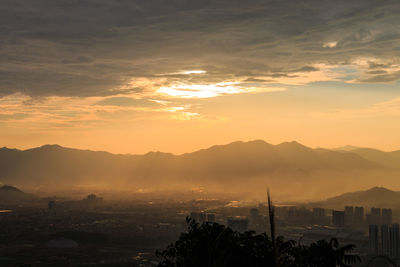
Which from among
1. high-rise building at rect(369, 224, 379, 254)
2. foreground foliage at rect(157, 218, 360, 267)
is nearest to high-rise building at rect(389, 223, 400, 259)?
high-rise building at rect(369, 224, 379, 254)

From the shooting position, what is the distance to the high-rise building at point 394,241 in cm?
16862

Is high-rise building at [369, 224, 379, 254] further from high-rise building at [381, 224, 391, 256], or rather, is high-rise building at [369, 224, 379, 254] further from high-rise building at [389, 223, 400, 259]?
high-rise building at [389, 223, 400, 259]

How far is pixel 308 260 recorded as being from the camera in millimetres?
28250

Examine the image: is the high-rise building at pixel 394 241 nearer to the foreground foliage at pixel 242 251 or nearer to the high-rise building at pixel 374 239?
the high-rise building at pixel 374 239

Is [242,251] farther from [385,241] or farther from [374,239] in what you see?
[374,239]

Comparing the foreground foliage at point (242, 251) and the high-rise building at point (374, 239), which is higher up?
the foreground foliage at point (242, 251)

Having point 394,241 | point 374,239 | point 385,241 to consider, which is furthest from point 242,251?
point 374,239

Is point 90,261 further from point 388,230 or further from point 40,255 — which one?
point 388,230

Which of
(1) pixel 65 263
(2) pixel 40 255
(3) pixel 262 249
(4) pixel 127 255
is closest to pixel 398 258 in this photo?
(4) pixel 127 255

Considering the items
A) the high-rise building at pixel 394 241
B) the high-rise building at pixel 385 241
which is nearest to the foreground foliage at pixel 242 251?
the high-rise building at pixel 394 241

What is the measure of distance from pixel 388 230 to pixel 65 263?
12475cm

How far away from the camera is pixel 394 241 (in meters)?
170

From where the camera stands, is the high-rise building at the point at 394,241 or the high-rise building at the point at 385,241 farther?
the high-rise building at the point at 385,241

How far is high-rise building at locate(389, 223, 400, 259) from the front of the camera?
169 m
